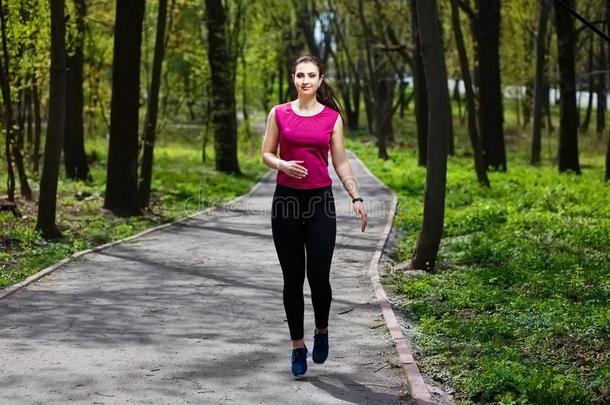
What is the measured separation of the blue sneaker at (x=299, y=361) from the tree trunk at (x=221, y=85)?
22700mm

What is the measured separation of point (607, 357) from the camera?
6.38 meters

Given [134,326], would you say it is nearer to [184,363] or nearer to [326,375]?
[184,363]

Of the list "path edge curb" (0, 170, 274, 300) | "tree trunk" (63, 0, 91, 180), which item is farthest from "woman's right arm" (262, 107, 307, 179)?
"tree trunk" (63, 0, 91, 180)

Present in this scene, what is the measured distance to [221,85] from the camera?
1126 inches

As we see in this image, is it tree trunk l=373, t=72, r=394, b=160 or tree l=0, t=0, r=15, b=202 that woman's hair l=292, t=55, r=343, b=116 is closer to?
tree l=0, t=0, r=15, b=202

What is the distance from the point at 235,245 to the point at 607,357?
8.40 m

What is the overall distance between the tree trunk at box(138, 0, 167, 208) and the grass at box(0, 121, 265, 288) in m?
0.56

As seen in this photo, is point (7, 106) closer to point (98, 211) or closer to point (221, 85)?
point (98, 211)

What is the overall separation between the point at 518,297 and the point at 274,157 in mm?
3727

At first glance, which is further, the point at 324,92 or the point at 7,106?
the point at 7,106

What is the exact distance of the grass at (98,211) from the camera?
11.9 m

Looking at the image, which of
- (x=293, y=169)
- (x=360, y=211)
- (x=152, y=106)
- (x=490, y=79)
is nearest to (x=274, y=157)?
(x=293, y=169)

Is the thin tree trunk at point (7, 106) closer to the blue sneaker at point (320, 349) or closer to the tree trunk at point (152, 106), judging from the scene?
the tree trunk at point (152, 106)

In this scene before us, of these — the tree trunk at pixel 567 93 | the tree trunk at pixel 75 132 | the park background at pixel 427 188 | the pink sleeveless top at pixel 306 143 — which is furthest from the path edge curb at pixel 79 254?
the tree trunk at pixel 567 93
